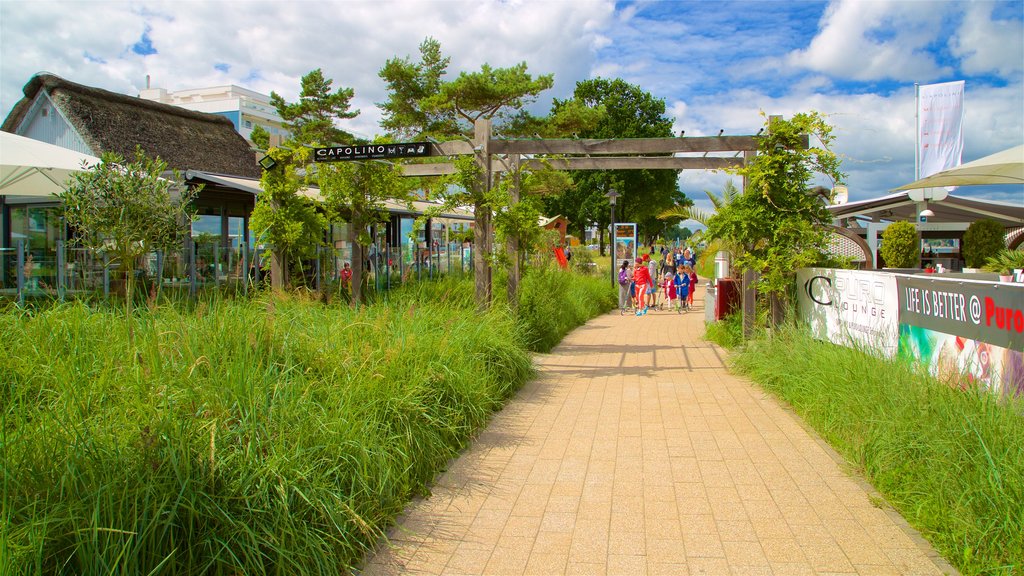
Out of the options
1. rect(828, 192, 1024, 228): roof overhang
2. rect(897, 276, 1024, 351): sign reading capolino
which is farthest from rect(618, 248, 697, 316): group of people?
rect(897, 276, 1024, 351): sign reading capolino

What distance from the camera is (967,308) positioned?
5402 mm

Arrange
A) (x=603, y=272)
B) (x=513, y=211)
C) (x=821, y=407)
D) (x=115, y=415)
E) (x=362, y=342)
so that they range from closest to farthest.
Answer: (x=115, y=415) → (x=362, y=342) → (x=821, y=407) → (x=513, y=211) → (x=603, y=272)

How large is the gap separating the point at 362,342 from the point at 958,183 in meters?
7.91

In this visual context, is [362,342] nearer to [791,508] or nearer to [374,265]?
[791,508]

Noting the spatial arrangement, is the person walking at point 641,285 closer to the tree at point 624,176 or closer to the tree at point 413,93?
the tree at point 413,93

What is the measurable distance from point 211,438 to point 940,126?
70.2 ft

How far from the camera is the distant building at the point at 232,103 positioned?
9562cm

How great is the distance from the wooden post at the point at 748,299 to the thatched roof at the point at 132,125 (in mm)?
13925

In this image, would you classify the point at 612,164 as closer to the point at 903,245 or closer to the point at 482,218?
the point at 482,218

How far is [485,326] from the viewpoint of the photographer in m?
8.23

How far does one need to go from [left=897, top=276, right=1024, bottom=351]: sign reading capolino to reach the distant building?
96612 millimetres

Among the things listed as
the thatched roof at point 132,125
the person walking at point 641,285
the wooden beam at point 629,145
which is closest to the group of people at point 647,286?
the person walking at point 641,285

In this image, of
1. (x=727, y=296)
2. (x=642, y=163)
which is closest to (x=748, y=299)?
(x=727, y=296)

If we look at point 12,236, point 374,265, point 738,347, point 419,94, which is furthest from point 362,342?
point 419,94
